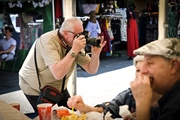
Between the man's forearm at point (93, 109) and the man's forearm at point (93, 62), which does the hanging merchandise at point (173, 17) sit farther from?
the man's forearm at point (93, 109)

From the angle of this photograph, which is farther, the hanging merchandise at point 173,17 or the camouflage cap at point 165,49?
the hanging merchandise at point 173,17

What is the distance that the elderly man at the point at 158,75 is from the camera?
1315mm

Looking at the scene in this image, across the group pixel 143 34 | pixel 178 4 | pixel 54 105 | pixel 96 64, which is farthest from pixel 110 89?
pixel 143 34

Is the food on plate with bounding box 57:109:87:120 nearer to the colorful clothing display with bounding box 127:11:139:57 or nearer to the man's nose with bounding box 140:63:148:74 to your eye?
the man's nose with bounding box 140:63:148:74

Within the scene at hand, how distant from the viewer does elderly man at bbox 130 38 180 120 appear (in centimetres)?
132

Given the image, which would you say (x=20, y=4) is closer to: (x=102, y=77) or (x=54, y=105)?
(x=102, y=77)

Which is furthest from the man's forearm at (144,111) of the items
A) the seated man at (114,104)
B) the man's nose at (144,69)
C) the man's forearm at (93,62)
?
the man's forearm at (93,62)

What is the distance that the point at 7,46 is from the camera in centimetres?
651

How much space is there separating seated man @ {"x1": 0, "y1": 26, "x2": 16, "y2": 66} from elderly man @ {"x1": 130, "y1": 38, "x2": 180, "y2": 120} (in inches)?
213

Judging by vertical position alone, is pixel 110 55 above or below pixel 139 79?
below

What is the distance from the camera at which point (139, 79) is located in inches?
55.0

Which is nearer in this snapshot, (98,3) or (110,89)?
(110,89)

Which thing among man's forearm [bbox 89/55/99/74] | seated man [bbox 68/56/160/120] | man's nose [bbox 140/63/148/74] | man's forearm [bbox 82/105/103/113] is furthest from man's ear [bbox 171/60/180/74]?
man's forearm [bbox 89/55/99/74]

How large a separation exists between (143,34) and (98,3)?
184 cm
